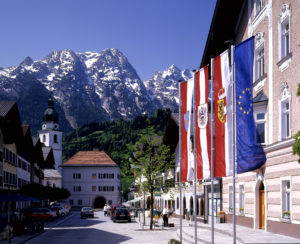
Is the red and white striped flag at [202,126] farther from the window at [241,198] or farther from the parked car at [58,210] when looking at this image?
the parked car at [58,210]

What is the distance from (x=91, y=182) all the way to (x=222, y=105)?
107 metres

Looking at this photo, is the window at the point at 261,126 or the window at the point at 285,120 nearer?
the window at the point at 285,120

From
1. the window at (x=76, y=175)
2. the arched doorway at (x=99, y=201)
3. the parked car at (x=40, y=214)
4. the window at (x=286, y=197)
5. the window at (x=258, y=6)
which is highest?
the window at (x=258, y=6)

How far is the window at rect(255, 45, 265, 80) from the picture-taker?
26125 millimetres

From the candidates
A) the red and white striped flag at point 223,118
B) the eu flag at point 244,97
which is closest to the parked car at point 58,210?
the eu flag at point 244,97

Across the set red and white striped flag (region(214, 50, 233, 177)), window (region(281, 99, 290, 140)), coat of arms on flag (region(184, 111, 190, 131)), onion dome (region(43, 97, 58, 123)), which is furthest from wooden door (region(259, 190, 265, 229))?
onion dome (region(43, 97, 58, 123))

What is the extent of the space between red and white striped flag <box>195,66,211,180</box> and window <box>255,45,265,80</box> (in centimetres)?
785

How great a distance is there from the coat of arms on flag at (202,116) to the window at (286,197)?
5.83 meters

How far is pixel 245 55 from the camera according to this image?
16.5m

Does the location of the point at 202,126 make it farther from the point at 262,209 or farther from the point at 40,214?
the point at 40,214

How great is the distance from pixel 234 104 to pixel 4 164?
1411 inches

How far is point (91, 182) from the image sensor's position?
121 m

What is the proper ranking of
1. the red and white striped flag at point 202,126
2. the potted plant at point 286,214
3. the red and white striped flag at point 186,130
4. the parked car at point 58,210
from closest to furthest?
the red and white striped flag at point 202,126 → the red and white striped flag at point 186,130 → the potted plant at point 286,214 → the parked car at point 58,210

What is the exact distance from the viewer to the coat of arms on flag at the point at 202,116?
1859cm
